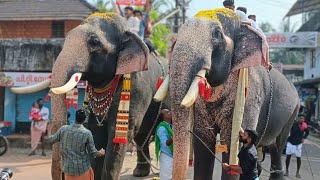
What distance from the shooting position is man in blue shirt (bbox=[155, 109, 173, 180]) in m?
6.50

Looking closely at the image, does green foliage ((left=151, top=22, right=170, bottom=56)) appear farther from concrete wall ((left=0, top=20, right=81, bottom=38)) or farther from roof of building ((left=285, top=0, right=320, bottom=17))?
concrete wall ((left=0, top=20, right=81, bottom=38))

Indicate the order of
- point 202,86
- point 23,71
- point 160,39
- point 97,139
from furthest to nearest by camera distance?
point 160,39 < point 23,71 < point 97,139 < point 202,86

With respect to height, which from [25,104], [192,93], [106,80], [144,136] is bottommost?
[144,136]

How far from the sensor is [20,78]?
13867mm

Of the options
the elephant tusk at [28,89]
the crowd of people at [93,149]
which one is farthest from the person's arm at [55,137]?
the elephant tusk at [28,89]

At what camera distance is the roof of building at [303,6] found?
3167cm

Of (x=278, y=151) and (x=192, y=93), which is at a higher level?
(x=192, y=93)

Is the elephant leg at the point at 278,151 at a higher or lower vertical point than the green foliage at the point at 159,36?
lower

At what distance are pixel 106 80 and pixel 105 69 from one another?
0.64ft

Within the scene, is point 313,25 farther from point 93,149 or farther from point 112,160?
point 93,149

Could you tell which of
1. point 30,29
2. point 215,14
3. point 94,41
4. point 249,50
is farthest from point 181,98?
point 30,29

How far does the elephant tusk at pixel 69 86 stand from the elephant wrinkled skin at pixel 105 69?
0.19 feet

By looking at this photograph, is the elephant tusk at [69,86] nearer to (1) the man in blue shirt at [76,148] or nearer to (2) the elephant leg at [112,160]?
(1) the man in blue shirt at [76,148]

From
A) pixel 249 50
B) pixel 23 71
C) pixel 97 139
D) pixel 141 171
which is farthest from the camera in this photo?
pixel 23 71
